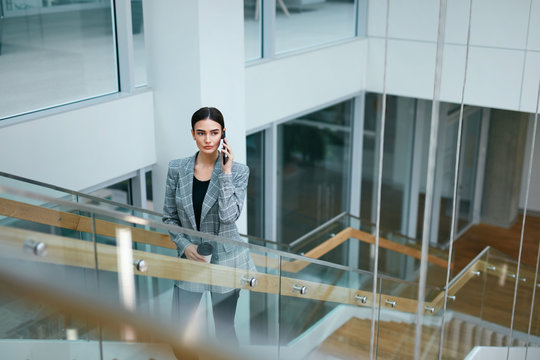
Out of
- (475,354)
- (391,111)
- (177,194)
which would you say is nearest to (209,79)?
(177,194)

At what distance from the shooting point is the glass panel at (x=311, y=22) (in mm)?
7383

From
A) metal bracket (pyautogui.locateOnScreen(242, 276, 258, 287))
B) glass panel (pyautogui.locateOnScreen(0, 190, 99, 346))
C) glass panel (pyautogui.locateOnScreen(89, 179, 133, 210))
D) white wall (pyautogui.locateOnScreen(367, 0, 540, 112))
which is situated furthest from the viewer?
white wall (pyautogui.locateOnScreen(367, 0, 540, 112))

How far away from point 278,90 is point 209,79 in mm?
2027

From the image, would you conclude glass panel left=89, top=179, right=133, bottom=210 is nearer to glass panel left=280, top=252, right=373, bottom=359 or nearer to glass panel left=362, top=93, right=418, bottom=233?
glass panel left=280, top=252, right=373, bottom=359

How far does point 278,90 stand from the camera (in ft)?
23.5

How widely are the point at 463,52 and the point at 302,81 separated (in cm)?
201

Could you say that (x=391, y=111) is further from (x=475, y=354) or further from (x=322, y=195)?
(x=475, y=354)

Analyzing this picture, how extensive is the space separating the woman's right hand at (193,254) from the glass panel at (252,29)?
4332mm

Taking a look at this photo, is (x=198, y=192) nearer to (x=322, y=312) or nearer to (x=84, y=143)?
(x=322, y=312)

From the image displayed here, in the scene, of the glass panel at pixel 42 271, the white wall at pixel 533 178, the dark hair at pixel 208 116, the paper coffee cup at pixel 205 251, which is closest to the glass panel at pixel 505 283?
the white wall at pixel 533 178

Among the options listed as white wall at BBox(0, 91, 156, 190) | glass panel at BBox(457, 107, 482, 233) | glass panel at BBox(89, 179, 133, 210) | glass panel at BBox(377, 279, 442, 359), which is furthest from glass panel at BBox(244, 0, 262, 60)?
glass panel at BBox(457, 107, 482, 233)

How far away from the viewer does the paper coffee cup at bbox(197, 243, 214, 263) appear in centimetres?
287

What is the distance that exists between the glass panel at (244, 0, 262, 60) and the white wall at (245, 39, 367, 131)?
216 mm

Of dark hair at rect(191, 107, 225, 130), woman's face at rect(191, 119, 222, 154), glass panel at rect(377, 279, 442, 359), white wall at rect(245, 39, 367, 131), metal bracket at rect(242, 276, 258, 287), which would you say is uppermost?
dark hair at rect(191, 107, 225, 130)
